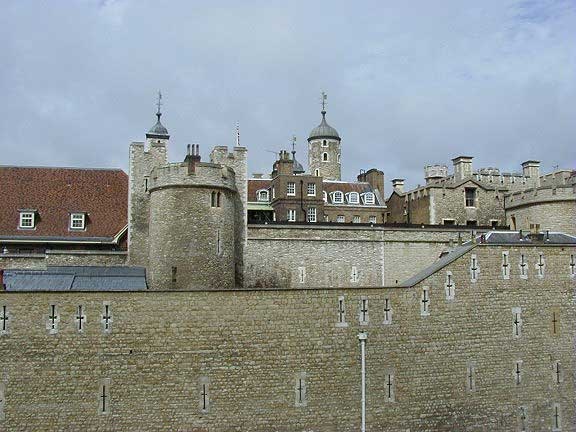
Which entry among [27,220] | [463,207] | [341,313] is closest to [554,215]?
[463,207]

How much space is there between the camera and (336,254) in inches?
1549

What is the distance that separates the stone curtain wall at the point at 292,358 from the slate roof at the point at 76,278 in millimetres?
4653

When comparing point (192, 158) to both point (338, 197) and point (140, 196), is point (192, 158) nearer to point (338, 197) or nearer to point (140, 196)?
point (140, 196)

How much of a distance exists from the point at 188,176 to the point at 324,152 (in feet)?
113

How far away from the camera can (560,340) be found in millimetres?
31375

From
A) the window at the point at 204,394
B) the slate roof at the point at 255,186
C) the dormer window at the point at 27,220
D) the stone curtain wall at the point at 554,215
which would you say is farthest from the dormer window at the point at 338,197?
the window at the point at 204,394

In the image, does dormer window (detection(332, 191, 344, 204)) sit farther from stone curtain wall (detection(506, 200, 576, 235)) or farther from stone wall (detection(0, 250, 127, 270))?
stone wall (detection(0, 250, 127, 270))

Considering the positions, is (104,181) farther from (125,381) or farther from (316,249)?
(125,381)

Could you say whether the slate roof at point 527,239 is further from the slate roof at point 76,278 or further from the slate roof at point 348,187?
the slate roof at point 348,187

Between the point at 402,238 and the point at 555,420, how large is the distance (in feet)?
42.3

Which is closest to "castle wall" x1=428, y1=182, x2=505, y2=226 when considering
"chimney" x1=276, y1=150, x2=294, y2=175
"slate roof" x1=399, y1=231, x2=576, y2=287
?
"chimney" x1=276, y1=150, x2=294, y2=175

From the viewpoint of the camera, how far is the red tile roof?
125 feet

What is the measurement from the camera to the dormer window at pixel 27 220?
37844 mm

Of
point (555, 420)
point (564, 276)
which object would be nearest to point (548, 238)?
point (564, 276)
